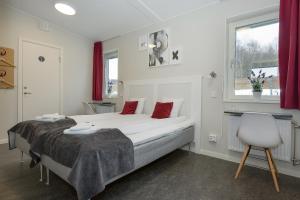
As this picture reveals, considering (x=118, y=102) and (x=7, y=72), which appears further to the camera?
(x=118, y=102)

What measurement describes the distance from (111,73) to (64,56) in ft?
3.90

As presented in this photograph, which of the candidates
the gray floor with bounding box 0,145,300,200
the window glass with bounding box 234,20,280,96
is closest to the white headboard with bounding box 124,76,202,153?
the window glass with bounding box 234,20,280,96

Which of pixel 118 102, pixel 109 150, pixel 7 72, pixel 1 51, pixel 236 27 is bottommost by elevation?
pixel 109 150

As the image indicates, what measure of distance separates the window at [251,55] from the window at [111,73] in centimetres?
279

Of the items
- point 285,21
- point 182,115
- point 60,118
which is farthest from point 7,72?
point 285,21

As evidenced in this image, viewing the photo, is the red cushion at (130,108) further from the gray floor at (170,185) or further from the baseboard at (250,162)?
the baseboard at (250,162)

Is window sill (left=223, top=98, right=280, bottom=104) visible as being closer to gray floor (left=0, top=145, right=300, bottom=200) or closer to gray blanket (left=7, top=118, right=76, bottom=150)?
gray floor (left=0, top=145, right=300, bottom=200)

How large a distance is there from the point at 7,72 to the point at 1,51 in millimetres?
390

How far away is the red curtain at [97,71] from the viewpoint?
15.5 ft

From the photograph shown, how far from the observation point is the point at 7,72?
11.0 feet

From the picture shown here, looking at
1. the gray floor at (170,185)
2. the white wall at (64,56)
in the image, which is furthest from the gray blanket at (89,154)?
the white wall at (64,56)

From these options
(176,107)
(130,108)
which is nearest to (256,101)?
(176,107)

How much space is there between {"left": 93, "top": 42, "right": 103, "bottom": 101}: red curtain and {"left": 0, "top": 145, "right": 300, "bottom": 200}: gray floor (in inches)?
100

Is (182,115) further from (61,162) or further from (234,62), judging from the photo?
(61,162)
